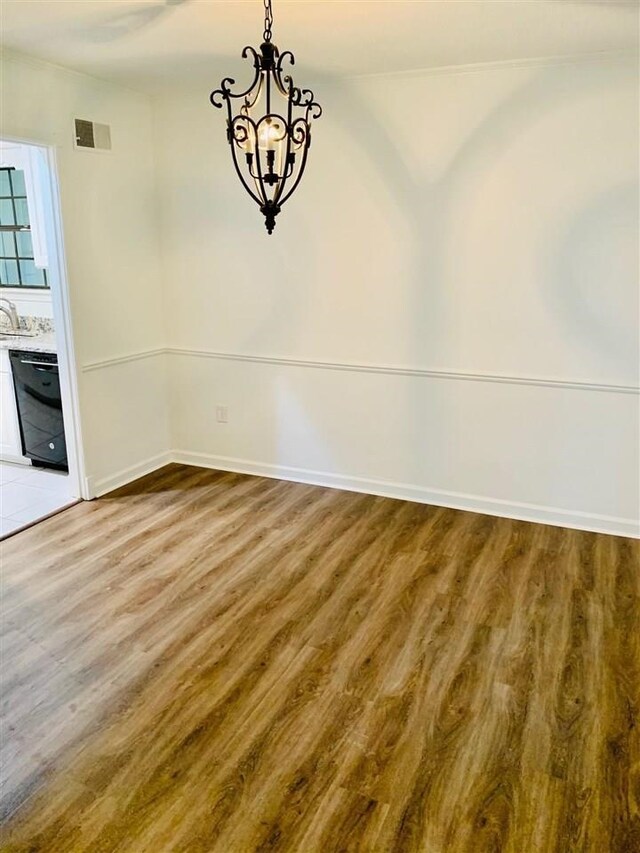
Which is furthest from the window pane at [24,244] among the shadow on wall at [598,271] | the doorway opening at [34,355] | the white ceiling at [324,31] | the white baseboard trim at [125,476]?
the shadow on wall at [598,271]

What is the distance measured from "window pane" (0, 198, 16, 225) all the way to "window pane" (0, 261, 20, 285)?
0.33 metres

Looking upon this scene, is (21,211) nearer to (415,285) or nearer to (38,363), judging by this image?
(38,363)

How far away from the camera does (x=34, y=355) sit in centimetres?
435

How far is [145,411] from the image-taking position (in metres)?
4.56

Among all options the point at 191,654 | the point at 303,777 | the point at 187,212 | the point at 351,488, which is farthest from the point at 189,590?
the point at 187,212

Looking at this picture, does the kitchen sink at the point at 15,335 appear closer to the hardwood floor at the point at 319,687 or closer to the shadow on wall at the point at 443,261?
the hardwood floor at the point at 319,687

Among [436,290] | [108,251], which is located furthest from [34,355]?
[436,290]

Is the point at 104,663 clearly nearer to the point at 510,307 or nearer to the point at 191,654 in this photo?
the point at 191,654

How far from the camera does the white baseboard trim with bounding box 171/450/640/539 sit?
11.9 ft

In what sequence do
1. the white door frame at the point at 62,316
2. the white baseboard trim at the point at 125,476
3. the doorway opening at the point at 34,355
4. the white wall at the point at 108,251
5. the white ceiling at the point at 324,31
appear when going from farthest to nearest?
the white baseboard trim at the point at 125,476 → the doorway opening at the point at 34,355 → the white door frame at the point at 62,316 → the white wall at the point at 108,251 → the white ceiling at the point at 324,31

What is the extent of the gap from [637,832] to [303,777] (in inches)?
38.8

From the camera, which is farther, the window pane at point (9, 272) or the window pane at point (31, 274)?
the window pane at point (9, 272)

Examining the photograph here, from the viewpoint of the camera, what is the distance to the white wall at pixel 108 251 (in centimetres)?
347

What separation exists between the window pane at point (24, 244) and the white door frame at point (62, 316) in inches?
56.8
